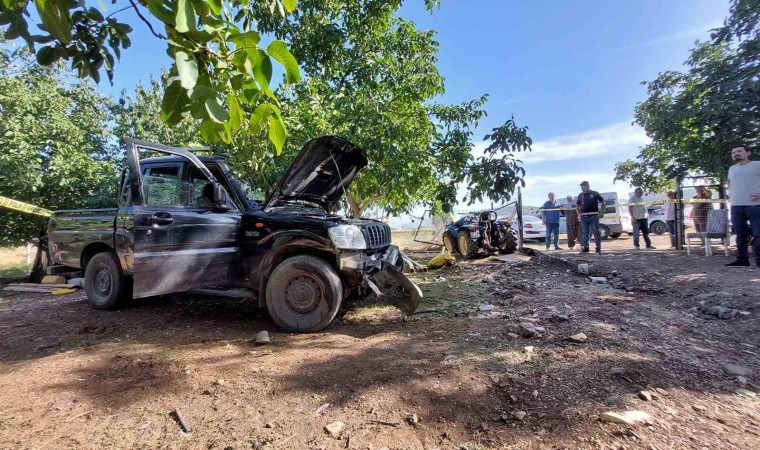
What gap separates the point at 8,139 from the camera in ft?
25.8

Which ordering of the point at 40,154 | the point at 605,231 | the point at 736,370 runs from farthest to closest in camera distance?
the point at 605,231, the point at 40,154, the point at 736,370

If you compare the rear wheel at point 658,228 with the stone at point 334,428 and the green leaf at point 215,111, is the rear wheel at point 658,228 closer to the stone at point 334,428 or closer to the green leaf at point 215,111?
the stone at point 334,428

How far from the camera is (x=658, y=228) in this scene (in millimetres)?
17266

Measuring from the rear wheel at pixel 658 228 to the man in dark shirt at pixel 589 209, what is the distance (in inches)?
420

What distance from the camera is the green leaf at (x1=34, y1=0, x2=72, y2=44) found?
5.18ft

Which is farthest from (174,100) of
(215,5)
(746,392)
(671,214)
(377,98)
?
(671,214)

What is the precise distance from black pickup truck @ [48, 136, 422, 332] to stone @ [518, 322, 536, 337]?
104 centimetres

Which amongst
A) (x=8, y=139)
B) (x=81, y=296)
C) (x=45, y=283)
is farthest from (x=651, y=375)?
(x=8, y=139)

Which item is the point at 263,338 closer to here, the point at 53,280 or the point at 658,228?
the point at 53,280

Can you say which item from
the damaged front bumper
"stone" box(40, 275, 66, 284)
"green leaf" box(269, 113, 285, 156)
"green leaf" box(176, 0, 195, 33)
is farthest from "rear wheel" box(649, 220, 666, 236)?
"stone" box(40, 275, 66, 284)

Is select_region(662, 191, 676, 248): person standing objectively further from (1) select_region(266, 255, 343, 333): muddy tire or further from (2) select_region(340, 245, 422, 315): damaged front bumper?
(1) select_region(266, 255, 343, 333): muddy tire

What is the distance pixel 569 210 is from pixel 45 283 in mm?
12942

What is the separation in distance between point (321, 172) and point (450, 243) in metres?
6.28

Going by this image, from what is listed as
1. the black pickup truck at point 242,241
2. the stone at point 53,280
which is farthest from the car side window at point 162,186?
the stone at point 53,280
